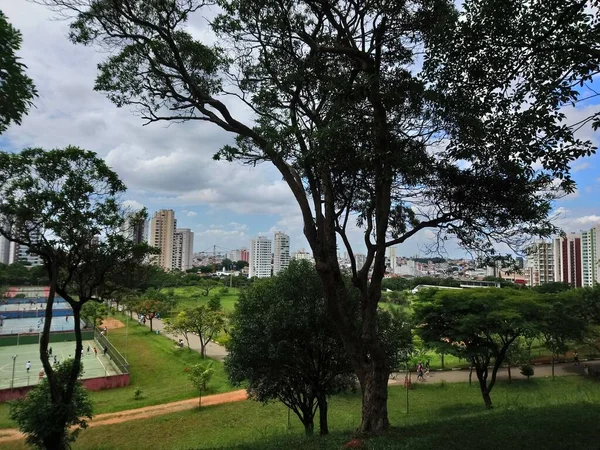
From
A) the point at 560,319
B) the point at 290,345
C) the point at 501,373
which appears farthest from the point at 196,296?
the point at 290,345

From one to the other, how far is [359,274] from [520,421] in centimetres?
306

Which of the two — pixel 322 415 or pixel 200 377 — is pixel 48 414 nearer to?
pixel 322 415

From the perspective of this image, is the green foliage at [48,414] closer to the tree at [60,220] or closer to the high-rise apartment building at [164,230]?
the tree at [60,220]

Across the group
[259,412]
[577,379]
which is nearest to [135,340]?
[259,412]

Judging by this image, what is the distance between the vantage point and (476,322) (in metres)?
12.5

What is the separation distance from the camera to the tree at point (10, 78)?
250 cm

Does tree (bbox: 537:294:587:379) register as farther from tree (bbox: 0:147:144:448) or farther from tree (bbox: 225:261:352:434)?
tree (bbox: 0:147:144:448)

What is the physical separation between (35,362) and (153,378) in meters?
7.95

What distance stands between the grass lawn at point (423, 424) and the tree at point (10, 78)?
15.1 feet

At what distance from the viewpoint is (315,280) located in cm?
903

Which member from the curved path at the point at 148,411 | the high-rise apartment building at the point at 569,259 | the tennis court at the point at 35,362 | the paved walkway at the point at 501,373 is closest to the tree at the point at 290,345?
the curved path at the point at 148,411

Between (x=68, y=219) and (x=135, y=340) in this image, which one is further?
(x=135, y=340)

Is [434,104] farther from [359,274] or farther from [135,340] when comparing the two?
[135,340]

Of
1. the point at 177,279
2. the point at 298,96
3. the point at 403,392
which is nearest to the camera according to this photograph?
the point at 298,96
